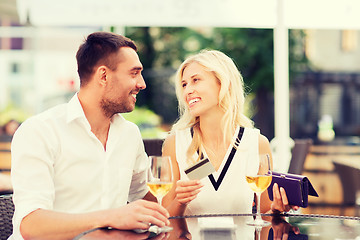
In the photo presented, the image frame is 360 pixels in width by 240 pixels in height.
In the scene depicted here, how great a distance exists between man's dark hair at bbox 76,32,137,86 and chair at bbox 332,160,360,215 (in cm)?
288

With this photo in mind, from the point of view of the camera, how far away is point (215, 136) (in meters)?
2.48

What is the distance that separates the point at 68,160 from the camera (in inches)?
73.3

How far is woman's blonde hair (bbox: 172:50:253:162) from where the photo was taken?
96.3 inches

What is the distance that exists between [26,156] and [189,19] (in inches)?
94.9

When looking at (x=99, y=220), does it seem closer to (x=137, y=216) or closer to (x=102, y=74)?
(x=137, y=216)

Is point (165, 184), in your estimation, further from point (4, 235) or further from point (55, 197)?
point (4, 235)

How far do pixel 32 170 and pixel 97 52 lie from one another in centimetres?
56

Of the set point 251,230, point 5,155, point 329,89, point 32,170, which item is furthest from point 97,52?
point 329,89

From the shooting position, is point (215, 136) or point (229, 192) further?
point (215, 136)

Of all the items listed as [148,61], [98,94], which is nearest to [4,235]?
[98,94]

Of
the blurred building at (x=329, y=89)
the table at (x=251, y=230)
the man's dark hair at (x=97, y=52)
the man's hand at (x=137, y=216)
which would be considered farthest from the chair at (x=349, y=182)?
the blurred building at (x=329, y=89)

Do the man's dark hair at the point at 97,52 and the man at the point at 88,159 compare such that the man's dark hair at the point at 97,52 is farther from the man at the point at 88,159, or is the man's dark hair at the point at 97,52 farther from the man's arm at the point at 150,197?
the man's arm at the point at 150,197

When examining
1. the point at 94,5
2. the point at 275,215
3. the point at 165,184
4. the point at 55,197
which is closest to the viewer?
the point at 165,184

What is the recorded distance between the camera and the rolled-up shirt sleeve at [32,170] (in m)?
1.67
